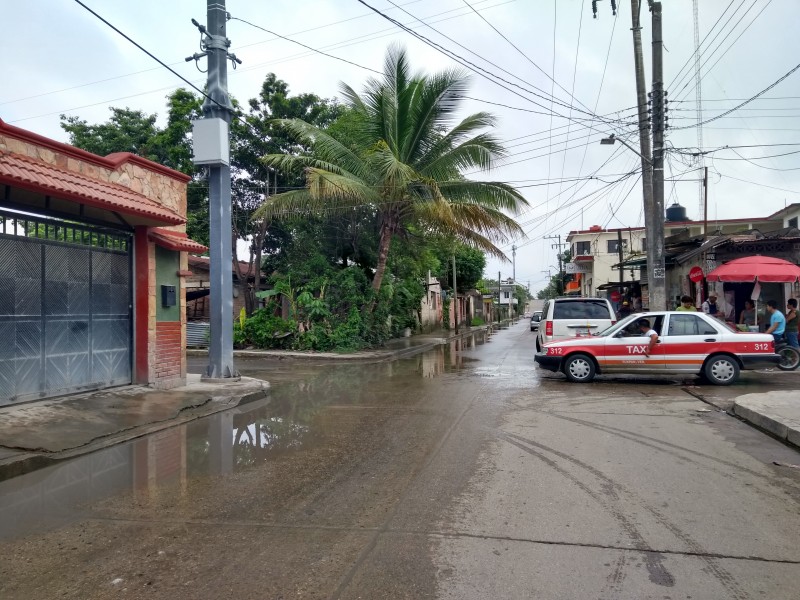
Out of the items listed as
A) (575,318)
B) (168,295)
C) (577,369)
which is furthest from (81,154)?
(575,318)

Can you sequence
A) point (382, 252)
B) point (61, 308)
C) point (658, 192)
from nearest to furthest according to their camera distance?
1. point (61, 308)
2. point (658, 192)
3. point (382, 252)

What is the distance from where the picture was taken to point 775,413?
7840mm

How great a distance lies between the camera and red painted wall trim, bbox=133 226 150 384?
10.6 m

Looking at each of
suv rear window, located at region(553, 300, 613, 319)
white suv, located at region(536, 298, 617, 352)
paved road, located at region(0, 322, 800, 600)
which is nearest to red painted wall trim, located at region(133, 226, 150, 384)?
paved road, located at region(0, 322, 800, 600)

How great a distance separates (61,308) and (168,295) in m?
2.33

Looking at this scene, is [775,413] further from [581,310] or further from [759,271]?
[759,271]

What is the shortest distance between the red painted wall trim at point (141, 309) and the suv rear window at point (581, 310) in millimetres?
9331

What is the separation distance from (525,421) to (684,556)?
4417mm

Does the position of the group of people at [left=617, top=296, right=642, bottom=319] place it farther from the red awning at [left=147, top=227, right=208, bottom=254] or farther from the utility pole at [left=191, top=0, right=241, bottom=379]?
the red awning at [left=147, top=227, right=208, bottom=254]

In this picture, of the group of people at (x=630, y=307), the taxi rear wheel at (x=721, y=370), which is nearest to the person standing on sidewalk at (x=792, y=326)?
the taxi rear wheel at (x=721, y=370)

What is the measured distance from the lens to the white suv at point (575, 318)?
560 inches

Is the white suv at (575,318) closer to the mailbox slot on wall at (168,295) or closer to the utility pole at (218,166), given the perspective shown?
the utility pole at (218,166)

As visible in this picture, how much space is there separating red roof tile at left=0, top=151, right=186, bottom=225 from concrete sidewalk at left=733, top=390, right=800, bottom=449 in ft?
31.3

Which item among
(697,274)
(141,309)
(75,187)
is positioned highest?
(75,187)
